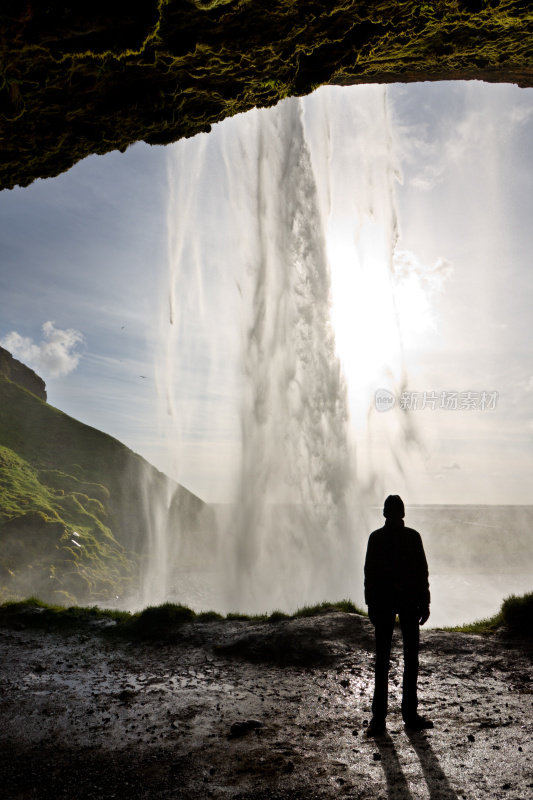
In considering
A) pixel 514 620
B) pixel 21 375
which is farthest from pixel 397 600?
pixel 21 375

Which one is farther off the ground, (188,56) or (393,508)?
(188,56)

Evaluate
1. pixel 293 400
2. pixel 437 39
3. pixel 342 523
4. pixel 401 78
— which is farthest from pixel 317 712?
pixel 342 523

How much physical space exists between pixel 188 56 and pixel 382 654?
8577 millimetres

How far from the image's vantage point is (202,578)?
5803 cm

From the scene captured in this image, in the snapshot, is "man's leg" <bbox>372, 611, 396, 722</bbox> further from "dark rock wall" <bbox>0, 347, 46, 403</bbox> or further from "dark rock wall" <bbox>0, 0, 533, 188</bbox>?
"dark rock wall" <bbox>0, 347, 46, 403</bbox>

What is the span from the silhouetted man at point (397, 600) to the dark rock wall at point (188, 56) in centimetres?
692

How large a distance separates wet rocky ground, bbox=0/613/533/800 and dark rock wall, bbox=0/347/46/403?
103 metres

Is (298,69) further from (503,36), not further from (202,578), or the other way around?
(202,578)

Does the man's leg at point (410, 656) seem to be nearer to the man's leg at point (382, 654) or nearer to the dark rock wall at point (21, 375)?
the man's leg at point (382, 654)

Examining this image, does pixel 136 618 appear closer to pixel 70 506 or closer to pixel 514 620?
pixel 514 620

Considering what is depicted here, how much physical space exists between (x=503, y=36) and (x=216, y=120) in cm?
540

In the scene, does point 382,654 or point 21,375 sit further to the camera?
point 21,375

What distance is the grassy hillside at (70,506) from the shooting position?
164 feet

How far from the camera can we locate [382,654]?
4.54m
